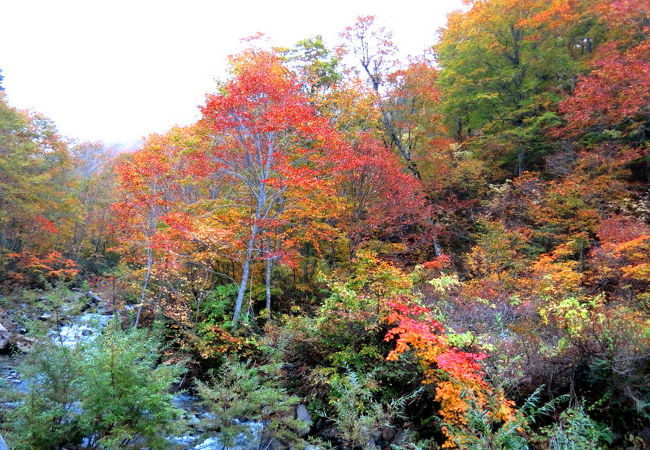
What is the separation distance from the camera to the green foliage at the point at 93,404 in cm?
419

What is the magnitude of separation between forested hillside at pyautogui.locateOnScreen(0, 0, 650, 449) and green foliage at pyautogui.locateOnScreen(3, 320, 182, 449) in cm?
3

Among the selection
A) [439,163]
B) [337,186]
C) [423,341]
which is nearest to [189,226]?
[337,186]

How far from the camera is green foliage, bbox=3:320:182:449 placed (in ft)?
13.8

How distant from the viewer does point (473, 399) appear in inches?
156

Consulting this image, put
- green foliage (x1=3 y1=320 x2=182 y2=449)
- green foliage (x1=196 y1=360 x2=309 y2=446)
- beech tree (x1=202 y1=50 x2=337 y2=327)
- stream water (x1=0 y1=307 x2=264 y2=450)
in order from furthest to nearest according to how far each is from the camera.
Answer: beech tree (x1=202 y1=50 x2=337 y2=327) < stream water (x1=0 y1=307 x2=264 y2=450) < green foliage (x1=196 y1=360 x2=309 y2=446) < green foliage (x1=3 y1=320 x2=182 y2=449)

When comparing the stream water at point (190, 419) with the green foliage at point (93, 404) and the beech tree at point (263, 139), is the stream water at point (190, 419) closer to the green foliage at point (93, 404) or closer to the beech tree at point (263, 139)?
the green foliage at point (93, 404)

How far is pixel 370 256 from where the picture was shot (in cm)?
774

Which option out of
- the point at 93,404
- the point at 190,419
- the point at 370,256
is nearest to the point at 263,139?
the point at 370,256

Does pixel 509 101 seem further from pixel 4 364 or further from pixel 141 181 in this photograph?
pixel 4 364

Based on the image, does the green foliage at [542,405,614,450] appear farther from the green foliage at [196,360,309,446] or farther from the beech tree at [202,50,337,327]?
the beech tree at [202,50,337,327]

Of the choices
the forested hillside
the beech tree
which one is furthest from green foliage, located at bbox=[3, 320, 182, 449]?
the beech tree

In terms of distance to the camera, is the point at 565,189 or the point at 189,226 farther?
the point at 565,189

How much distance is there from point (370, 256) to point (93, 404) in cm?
538

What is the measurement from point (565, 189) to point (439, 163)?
16.1 ft
